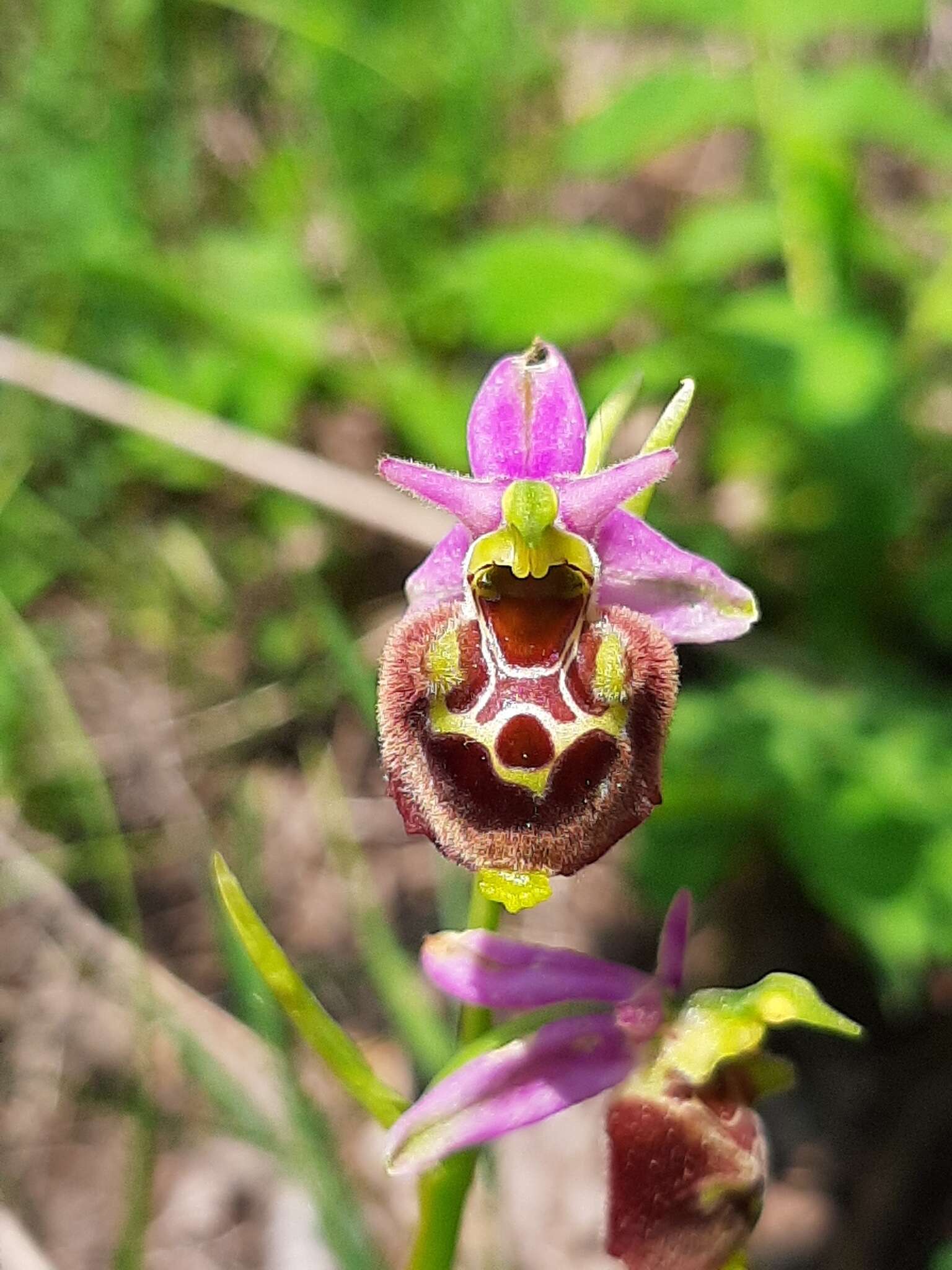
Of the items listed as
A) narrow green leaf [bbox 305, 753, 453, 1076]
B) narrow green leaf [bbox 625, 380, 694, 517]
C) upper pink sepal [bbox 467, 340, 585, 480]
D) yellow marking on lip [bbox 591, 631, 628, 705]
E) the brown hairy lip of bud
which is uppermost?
narrow green leaf [bbox 625, 380, 694, 517]

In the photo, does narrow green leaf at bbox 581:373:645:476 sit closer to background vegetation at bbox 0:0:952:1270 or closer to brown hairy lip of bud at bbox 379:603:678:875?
brown hairy lip of bud at bbox 379:603:678:875

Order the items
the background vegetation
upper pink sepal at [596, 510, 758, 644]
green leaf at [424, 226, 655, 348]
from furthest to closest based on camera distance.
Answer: green leaf at [424, 226, 655, 348]
the background vegetation
upper pink sepal at [596, 510, 758, 644]

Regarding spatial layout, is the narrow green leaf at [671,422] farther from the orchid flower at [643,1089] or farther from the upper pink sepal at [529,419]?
the orchid flower at [643,1089]

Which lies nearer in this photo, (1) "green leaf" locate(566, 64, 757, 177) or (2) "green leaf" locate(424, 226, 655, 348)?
(2) "green leaf" locate(424, 226, 655, 348)

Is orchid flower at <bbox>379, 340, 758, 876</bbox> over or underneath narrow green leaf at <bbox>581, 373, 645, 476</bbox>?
underneath

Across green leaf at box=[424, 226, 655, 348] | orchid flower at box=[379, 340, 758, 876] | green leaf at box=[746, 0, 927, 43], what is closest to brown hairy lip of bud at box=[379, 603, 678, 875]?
orchid flower at box=[379, 340, 758, 876]

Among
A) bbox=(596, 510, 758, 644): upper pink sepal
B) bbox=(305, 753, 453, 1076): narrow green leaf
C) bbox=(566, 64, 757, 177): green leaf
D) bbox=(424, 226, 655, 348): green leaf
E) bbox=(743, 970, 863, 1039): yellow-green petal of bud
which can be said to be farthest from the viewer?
bbox=(566, 64, 757, 177): green leaf

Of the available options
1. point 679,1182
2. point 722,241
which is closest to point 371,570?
point 722,241
